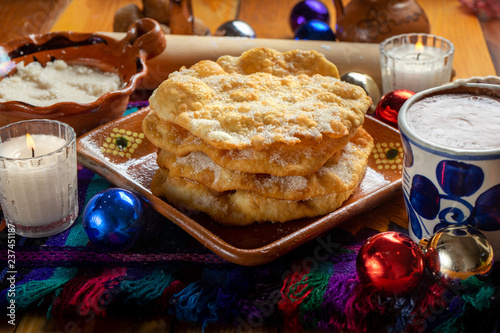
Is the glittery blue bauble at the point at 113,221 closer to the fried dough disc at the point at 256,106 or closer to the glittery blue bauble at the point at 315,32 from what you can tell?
the fried dough disc at the point at 256,106

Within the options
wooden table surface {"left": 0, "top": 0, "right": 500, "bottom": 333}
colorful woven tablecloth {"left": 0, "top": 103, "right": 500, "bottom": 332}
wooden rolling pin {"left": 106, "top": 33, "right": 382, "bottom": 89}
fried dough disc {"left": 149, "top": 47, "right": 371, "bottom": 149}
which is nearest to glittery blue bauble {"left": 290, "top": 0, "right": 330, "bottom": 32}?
wooden table surface {"left": 0, "top": 0, "right": 500, "bottom": 333}

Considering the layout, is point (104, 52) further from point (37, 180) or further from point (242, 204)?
point (242, 204)

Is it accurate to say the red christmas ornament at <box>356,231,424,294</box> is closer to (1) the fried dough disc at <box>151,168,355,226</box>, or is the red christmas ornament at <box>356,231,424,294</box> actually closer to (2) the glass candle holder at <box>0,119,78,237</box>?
(1) the fried dough disc at <box>151,168,355,226</box>

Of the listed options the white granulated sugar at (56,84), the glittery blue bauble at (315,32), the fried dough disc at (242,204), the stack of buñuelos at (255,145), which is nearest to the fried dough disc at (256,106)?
the stack of buñuelos at (255,145)

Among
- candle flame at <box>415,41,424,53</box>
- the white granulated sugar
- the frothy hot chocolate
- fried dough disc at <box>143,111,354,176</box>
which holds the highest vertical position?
the frothy hot chocolate

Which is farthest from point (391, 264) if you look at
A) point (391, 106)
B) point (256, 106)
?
A: point (391, 106)

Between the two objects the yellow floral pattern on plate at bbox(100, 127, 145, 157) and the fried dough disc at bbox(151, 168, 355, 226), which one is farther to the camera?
the yellow floral pattern on plate at bbox(100, 127, 145, 157)
